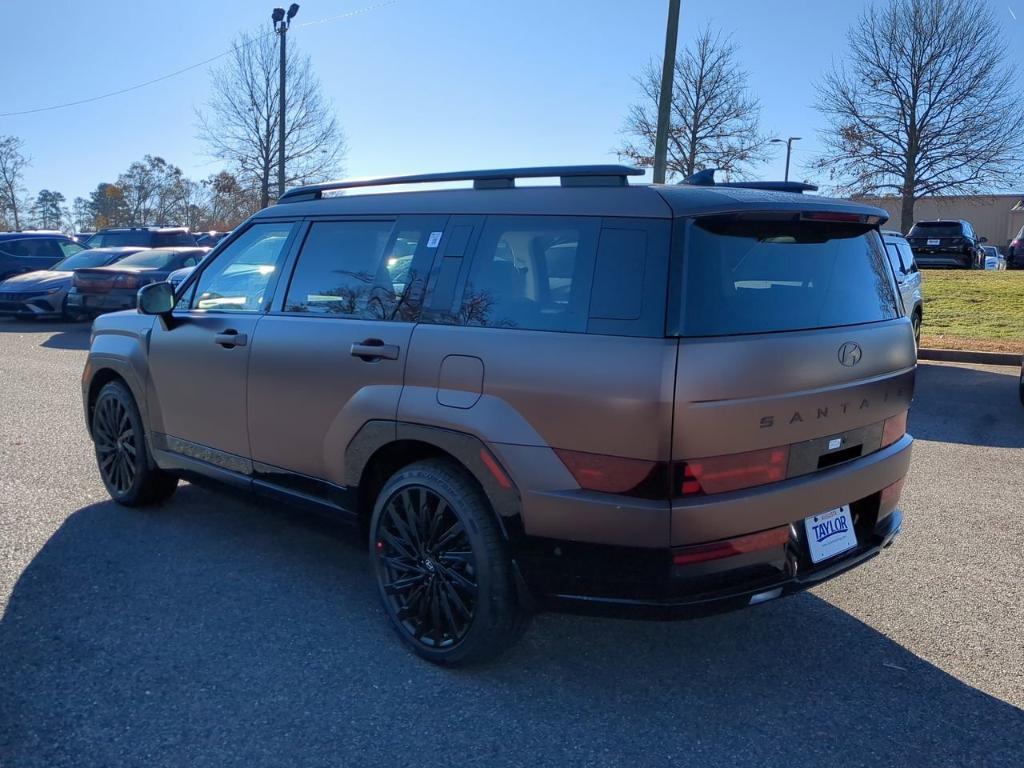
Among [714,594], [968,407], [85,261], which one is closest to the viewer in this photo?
[714,594]

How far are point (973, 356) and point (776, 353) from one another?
10.1m

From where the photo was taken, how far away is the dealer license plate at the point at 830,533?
3.08 m

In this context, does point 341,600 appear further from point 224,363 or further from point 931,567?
point 931,567

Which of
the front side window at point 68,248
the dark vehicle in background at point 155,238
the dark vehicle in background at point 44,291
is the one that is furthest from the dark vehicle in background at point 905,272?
the front side window at point 68,248

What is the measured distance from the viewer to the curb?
443 inches

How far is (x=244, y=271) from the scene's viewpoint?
4.46 meters

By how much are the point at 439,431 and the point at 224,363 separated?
5.30 feet

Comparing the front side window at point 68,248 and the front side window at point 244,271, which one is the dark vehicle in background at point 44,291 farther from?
the front side window at point 244,271

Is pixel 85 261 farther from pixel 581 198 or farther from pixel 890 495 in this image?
pixel 890 495

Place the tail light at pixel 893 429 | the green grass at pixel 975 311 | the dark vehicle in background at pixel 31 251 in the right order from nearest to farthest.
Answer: the tail light at pixel 893 429 → the green grass at pixel 975 311 → the dark vehicle in background at pixel 31 251

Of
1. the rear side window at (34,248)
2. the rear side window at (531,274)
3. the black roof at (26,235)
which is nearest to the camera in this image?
the rear side window at (531,274)

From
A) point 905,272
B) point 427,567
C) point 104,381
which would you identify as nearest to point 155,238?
point 104,381

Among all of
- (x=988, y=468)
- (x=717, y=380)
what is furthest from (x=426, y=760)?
(x=988, y=468)

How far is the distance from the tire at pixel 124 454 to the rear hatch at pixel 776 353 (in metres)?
3.47
